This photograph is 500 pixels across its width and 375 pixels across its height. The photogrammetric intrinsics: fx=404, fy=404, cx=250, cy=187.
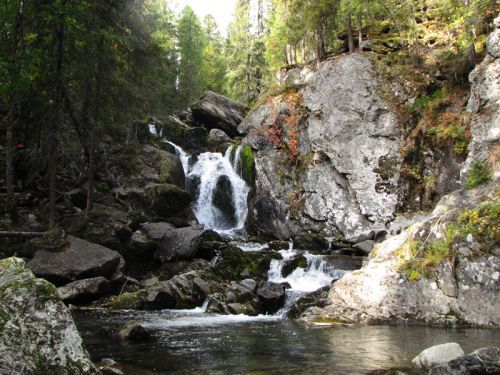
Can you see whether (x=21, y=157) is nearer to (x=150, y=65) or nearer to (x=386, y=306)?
(x=150, y=65)

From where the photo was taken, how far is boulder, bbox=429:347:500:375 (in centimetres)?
559

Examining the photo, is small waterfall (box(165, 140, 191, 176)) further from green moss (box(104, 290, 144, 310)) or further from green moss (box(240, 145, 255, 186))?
green moss (box(104, 290, 144, 310))

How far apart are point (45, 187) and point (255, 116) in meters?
13.6

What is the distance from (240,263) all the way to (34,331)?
13.2m

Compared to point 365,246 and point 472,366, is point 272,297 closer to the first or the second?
point 365,246

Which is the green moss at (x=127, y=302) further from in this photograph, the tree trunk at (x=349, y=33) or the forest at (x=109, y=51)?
the tree trunk at (x=349, y=33)

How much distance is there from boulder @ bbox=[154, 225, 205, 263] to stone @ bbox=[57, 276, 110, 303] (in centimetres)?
357

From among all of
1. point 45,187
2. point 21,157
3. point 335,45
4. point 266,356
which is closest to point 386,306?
point 266,356

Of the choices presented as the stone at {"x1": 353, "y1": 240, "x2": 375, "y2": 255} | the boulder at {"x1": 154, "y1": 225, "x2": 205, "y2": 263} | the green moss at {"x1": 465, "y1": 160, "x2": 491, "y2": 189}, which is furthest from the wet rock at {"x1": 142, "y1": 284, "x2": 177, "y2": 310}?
the green moss at {"x1": 465, "y1": 160, "x2": 491, "y2": 189}

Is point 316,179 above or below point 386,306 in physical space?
above

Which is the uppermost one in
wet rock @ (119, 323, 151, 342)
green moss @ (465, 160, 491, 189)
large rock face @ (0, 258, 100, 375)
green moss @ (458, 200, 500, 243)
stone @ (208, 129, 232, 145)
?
stone @ (208, 129, 232, 145)

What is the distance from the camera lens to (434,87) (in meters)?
21.5

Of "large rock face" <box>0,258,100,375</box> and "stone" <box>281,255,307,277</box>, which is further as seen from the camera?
"stone" <box>281,255,307,277</box>

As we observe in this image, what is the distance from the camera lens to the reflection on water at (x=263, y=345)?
273 inches
